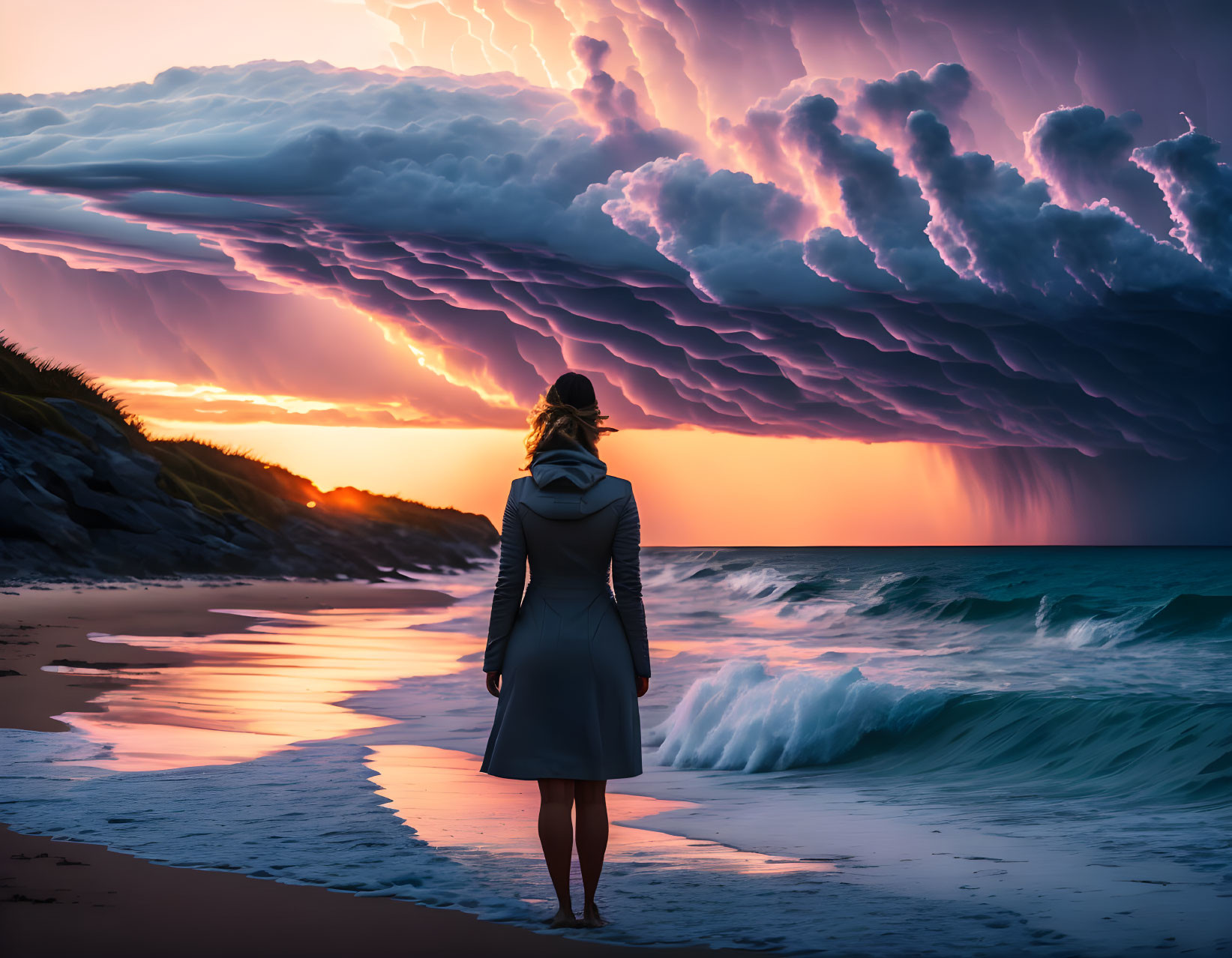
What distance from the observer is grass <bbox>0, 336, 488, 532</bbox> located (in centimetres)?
3800

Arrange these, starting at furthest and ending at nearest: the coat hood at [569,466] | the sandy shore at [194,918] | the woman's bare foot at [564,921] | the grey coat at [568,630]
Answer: the coat hood at [569,466] < the grey coat at [568,630] < the woman's bare foot at [564,921] < the sandy shore at [194,918]

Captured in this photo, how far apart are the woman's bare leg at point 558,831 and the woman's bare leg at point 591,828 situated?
53 millimetres

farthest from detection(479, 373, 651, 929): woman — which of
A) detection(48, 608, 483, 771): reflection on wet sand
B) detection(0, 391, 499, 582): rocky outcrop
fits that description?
detection(0, 391, 499, 582): rocky outcrop

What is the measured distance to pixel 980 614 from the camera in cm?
3344

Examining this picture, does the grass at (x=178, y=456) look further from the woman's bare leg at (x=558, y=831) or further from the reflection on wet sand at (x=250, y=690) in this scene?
the woman's bare leg at (x=558, y=831)

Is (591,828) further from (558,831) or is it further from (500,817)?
(500,817)

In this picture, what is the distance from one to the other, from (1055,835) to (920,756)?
158 inches

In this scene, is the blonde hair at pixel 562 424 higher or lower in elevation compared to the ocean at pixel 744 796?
higher

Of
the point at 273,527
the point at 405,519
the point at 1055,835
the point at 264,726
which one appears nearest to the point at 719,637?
the point at 264,726

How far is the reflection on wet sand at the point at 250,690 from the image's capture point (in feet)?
29.6

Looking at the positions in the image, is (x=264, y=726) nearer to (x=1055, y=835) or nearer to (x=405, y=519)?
(x=1055, y=835)

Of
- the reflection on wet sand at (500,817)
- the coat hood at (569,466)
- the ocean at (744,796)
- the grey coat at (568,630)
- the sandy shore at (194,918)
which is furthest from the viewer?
the reflection on wet sand at (500,817)

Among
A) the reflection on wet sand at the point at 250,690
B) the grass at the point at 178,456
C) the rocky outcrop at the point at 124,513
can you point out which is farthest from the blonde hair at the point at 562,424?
the grass at the point at 178,456

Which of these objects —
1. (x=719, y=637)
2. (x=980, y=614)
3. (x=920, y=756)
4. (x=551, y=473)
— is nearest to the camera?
(x=551, y=473)
